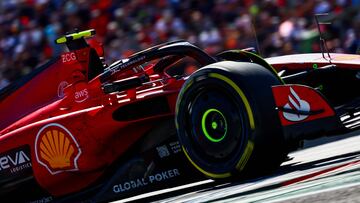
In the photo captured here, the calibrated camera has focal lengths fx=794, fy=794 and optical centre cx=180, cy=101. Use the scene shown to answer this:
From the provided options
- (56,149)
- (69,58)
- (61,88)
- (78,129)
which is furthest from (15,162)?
(69,58)

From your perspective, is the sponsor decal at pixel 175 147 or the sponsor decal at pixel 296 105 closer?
the sponsor decal at pixel 296 105

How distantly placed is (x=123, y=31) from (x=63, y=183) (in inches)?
306

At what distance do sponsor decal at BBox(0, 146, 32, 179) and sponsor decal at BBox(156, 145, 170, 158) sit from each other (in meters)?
1.37

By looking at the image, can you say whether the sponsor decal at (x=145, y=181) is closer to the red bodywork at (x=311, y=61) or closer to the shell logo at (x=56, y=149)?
the shell logo at (x=56, y=149)

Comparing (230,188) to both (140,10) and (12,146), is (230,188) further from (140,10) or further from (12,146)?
(140,10)

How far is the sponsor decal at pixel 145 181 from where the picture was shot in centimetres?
665

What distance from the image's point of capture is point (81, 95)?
7.41 m

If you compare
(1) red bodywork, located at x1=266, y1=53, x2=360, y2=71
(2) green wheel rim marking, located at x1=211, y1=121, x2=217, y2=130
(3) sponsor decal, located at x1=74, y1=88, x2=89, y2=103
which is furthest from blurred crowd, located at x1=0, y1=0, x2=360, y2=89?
(2) green wheel rim marking, located at x1=211, y1=121, x2=217, y2=130

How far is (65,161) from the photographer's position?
7156 mm

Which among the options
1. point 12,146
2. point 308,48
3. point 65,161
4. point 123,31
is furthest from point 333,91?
point 123,31

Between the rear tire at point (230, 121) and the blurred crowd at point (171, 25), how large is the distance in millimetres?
2106

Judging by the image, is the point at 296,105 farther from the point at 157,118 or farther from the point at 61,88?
the point at 61,88

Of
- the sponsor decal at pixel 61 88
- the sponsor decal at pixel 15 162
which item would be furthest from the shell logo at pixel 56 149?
the sponsor decal at pixel 61 88

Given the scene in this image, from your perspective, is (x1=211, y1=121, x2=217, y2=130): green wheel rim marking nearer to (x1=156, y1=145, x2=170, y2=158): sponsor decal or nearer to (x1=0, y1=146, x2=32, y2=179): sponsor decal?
(x1=156, y1=145, x2=170, y2=158): sponsor decal
